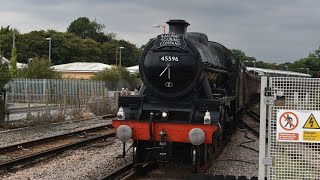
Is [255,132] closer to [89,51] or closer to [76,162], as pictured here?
[76,162]

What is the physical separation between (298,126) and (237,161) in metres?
6.13

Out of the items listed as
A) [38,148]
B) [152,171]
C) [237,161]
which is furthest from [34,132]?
[237,161]

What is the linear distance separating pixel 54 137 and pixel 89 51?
76.4m

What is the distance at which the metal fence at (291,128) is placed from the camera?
5.23 m

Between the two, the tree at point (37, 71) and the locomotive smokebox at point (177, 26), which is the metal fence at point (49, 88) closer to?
the tree at point (37, 71)

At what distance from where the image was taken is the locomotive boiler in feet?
29.1

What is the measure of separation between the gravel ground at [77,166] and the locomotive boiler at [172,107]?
108 centimetres

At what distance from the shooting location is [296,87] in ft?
17.7

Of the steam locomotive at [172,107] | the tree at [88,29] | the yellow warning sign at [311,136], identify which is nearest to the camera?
the yellow warning sign at [311,136]

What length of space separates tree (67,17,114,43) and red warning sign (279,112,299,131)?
117 meters

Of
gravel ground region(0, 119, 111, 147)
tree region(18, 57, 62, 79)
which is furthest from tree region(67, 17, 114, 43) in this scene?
gravel ground region(0, 119, 111, 147)

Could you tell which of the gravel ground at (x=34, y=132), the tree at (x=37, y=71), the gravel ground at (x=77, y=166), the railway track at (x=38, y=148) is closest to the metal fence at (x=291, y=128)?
the gravel ground at (x=77, y=166)

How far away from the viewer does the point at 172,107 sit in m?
9.44

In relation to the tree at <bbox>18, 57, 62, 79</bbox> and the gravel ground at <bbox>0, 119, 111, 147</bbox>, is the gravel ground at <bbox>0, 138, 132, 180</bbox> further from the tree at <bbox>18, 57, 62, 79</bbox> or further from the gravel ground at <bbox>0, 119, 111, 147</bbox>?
the tree at <bbox>18, 57, 62, 79</bbox>
